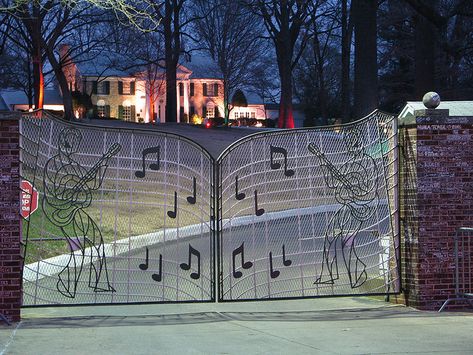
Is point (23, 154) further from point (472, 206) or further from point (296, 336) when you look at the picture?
point (472, 206)

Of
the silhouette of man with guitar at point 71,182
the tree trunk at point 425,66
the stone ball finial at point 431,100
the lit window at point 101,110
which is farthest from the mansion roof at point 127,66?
the stone ball finial at point 431,100

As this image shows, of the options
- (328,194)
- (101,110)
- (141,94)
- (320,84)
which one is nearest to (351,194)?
(328,194)

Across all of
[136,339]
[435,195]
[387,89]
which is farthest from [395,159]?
[387,89]

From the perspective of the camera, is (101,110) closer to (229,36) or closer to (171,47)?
(171,47)

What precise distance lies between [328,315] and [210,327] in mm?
1742

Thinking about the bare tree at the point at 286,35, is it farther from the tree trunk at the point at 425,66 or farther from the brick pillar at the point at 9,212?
the brick pillar at the point at 9,212

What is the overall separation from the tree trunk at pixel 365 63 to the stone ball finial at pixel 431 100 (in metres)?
11.0

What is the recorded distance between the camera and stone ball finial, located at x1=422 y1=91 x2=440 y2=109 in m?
8.88

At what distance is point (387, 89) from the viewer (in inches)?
1650

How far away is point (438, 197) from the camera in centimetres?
909

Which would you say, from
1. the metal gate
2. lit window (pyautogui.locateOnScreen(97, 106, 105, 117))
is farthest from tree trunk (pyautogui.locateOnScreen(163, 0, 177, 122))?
the metal gate

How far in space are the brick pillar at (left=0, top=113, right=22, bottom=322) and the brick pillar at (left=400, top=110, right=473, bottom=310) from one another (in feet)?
16.2

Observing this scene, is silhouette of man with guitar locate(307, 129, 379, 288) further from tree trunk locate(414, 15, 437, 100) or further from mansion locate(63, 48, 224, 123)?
mansion locate(63, 48, 224, 123)

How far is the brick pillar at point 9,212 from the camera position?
795 centimetres
